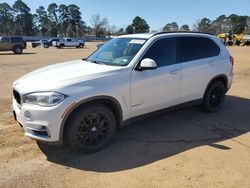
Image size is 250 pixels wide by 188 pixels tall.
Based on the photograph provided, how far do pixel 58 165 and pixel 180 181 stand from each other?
1.72 metres

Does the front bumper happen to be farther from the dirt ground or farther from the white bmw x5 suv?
the dirt ground

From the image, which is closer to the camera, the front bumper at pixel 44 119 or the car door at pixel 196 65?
the front bumper at pixel 44 119

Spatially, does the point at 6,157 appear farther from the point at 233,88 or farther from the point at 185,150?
the point at 233,88

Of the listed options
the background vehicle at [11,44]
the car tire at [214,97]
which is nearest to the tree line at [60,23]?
the background vehicle at [11,44]

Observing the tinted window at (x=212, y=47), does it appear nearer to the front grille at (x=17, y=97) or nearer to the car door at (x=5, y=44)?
the front grille at (x=17, y=97)

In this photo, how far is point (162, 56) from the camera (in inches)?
209

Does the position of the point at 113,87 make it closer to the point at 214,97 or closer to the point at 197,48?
the point at 197,48

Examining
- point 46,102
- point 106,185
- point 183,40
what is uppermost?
point 183,40

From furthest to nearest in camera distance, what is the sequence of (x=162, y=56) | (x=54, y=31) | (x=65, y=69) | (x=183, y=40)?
(x=54, y=31), (x=183, y=40), (x=162, y=56), (x=65, y=69)

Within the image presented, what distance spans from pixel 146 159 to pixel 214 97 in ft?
9.69

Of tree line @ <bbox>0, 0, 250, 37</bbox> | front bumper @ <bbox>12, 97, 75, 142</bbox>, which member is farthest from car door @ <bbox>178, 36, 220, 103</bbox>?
tree line @ <bbox>0, 0, 250, 37</bbox>

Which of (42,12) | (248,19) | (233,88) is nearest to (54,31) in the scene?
(42,12)

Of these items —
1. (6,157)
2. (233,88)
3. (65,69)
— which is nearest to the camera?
(6,157)

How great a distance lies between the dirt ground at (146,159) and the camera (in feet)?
12.5
